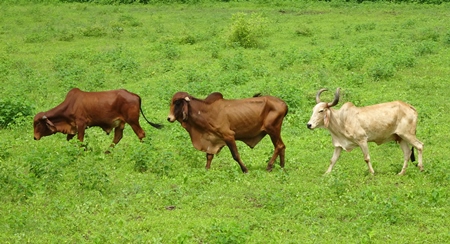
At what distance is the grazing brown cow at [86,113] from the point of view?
12305mm

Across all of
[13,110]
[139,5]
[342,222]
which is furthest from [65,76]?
[139,5]

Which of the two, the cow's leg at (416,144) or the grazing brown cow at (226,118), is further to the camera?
the grazing brown cow at (226,118)

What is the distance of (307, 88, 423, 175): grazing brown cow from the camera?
424 inches

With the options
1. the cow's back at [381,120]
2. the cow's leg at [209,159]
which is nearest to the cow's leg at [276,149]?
the cow's leg at [209,159]

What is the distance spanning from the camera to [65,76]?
17953mm

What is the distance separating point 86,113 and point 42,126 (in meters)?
0.72

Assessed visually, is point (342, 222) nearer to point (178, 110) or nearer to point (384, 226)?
point (384, 226)

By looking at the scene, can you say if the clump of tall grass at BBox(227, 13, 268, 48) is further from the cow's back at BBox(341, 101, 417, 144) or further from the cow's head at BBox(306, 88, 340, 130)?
the cow's back at BBox(341, 101, 417, 144)

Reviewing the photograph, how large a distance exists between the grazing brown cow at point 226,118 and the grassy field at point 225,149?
0.39 meters

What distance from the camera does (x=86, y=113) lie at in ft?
40.5

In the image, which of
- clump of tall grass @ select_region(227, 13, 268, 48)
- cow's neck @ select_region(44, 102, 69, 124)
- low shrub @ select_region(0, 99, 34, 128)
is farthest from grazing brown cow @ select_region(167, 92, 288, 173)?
clump of tall grass @ select_region(227, 13, 268, 48)

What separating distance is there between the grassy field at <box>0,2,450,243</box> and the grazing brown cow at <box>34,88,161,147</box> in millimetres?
287

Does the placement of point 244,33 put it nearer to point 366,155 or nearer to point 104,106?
point 104,106

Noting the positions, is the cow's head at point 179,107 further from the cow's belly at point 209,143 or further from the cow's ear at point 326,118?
the cow's ear at point 326,118
